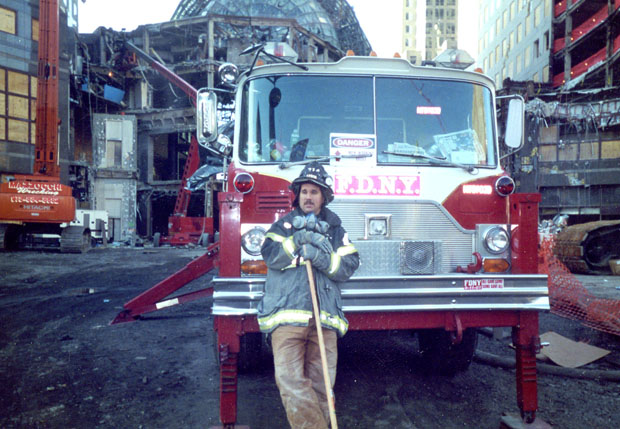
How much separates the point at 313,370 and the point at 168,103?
122 feet

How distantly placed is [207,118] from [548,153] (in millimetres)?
24699

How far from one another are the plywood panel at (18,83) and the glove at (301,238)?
2536 centimetres

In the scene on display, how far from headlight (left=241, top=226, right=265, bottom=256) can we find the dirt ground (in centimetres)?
135

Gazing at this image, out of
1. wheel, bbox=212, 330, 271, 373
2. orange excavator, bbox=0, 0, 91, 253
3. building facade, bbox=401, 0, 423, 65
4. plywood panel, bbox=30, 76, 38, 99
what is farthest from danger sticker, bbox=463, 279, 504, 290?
building facade, bbox=401, 0, 423, 65

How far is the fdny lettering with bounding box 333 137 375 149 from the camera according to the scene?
157 inches

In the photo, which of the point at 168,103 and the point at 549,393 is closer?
the point at 549,393

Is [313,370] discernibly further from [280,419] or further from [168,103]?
[168,103]

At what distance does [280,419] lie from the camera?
376cm

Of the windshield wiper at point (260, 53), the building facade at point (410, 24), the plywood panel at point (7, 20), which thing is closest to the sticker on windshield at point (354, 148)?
the windshield wiper at point (260, 53)

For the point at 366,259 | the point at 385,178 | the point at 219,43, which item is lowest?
the point at 366,259

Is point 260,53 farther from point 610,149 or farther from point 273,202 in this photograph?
point 610,149

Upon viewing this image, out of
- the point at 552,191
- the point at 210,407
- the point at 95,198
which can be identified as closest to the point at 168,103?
the point at 95,198

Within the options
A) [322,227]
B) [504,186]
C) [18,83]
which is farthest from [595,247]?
[18,83]

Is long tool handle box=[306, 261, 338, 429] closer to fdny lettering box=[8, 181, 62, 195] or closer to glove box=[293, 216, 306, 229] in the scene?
glove box=[293, 216, 306, 229]
